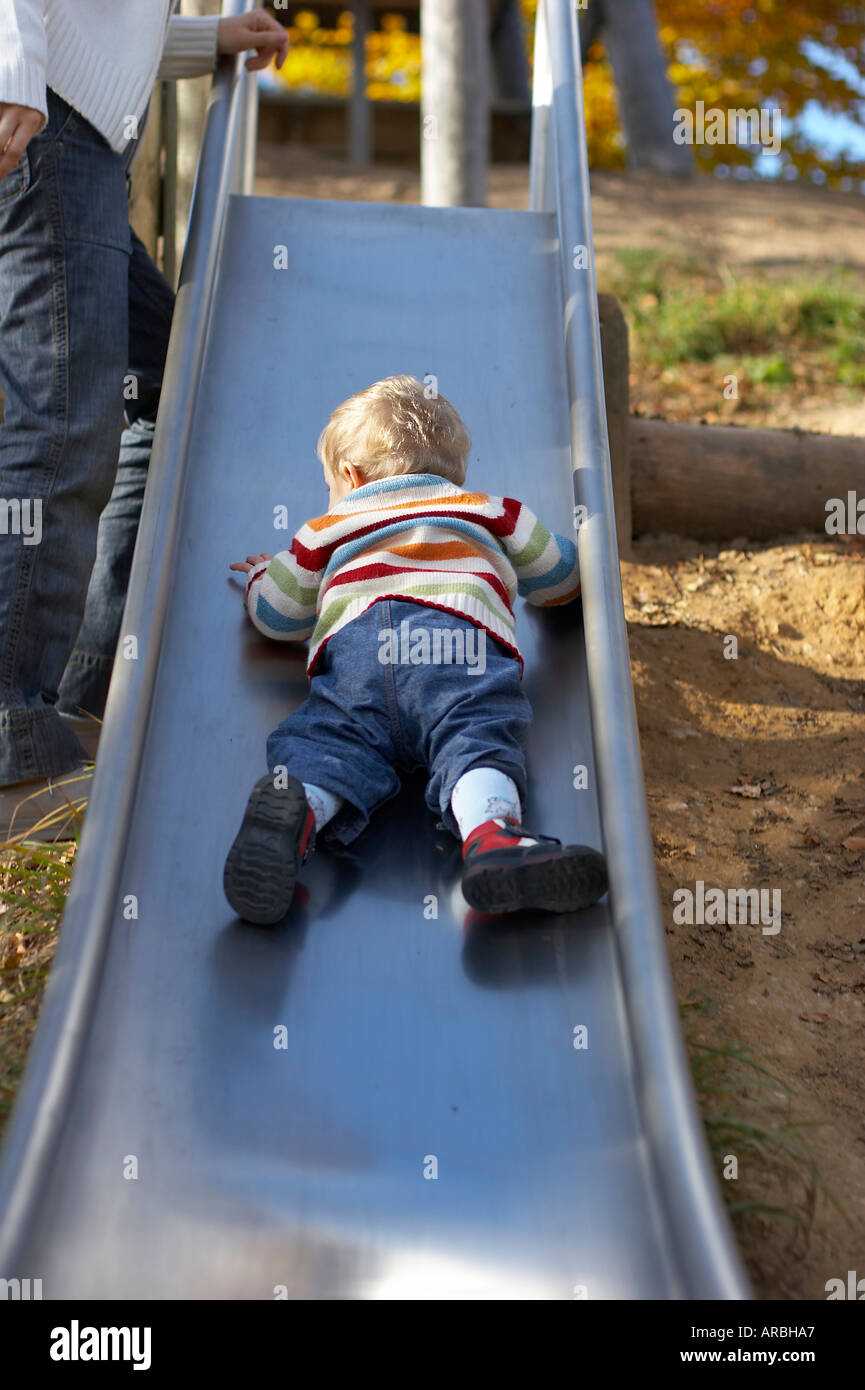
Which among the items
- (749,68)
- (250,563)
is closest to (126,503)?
(250,563)

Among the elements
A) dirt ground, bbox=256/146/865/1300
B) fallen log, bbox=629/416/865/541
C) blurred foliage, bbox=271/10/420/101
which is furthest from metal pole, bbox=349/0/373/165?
fallen log, bbox=629/416/865/541

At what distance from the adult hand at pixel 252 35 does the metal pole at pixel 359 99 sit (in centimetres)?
846

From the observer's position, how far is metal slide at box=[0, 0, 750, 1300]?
1.86 m

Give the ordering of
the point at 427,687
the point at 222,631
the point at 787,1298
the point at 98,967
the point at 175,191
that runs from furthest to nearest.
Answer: the point at 175,191
the point at 222,631
the point at 427,687
the point at 98,967
the point at 787,1298

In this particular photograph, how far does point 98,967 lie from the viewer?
2.23 metres

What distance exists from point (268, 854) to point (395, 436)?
1105 mm

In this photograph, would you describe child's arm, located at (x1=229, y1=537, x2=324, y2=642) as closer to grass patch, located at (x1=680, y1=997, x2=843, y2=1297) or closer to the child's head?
the child's head

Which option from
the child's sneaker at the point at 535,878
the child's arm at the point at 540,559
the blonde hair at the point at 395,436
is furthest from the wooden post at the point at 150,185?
the child's sneaker at the point at 535,878

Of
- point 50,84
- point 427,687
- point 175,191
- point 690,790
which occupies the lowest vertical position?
point 427,687

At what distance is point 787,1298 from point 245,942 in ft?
3.48

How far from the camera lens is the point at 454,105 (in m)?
6.32

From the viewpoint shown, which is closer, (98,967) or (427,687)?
(98,967)
